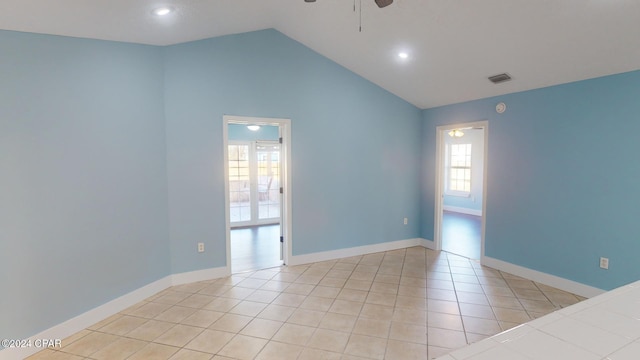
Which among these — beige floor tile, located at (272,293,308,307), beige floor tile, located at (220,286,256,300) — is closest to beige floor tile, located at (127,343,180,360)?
beige floor tile, located at (220,286,256,300)

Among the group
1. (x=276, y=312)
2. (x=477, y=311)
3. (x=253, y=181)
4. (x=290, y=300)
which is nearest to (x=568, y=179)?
(x=477, y=311)

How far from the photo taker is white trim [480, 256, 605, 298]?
3331 millimetres

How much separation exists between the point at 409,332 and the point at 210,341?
167 cm

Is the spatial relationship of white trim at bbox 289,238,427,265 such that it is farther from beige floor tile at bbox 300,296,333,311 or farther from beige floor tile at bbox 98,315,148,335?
beige floor tile at bbox 98,315,148,335

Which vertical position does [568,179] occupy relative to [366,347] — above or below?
above

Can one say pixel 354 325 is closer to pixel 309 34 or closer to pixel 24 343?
pixel 24 343

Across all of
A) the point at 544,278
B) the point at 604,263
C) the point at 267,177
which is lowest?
the point at 544,278

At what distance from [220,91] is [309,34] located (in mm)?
1339

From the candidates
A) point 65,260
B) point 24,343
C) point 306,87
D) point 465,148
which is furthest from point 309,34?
point 465,148

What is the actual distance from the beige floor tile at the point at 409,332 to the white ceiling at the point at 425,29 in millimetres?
2821

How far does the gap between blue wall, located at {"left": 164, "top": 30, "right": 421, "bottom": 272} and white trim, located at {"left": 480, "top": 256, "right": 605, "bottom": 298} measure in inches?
54.9

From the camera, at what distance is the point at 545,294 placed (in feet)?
Answer: 11.2

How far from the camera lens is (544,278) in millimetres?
3703

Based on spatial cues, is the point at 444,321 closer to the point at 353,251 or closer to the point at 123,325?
the point at 353,251
